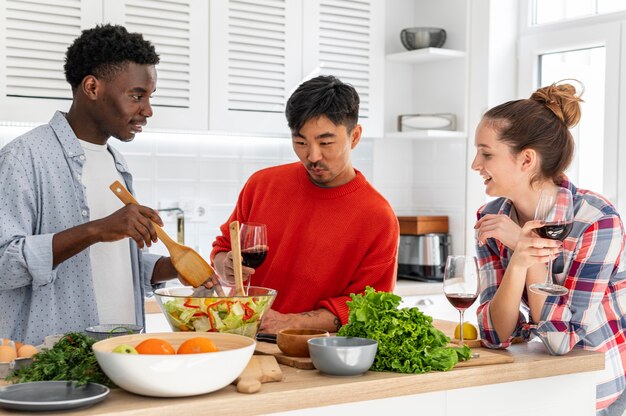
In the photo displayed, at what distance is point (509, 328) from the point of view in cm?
220

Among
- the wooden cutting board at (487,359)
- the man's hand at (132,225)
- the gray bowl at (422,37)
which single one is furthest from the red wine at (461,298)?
the gray bowl at (422,37)

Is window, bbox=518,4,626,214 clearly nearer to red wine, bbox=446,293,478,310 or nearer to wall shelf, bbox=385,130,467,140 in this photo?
wall shelf, bbox=385,130,467,140

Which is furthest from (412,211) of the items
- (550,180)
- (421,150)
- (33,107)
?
(550,180)

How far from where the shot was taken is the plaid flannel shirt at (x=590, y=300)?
215 centimetres

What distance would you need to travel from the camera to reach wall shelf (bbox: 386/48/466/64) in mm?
4781

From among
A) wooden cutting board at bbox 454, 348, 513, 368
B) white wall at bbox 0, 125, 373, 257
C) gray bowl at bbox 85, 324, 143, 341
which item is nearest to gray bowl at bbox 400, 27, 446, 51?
white wall at bbox 0, 125, 373, 257

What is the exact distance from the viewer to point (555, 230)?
6.68 ft

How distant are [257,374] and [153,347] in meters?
0.23

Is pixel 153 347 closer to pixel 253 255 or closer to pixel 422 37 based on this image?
pixel 253 255

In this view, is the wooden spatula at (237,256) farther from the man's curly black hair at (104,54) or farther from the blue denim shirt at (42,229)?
the man's curly black hair at (104,54)

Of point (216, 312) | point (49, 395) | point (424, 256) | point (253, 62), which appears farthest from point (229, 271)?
point (424, 256)

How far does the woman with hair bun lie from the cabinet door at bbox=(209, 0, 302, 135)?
209cm

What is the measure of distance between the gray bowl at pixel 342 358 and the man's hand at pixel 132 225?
54 centimetres

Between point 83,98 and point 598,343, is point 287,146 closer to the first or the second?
point 83,98
